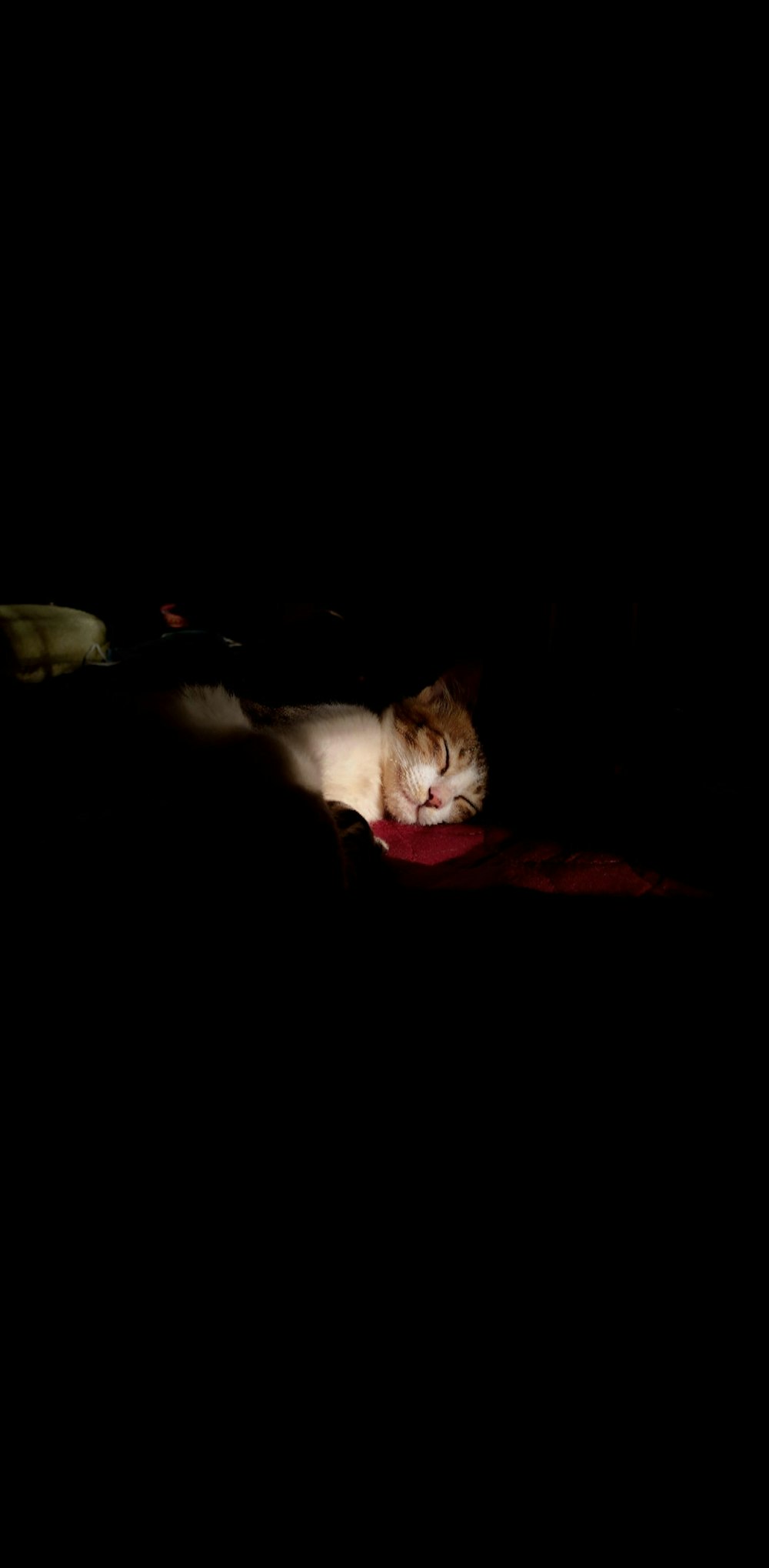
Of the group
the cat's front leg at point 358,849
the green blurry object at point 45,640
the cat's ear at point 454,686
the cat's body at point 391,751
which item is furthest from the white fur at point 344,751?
the green blurry object at point 45,640

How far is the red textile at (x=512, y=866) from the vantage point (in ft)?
4.69

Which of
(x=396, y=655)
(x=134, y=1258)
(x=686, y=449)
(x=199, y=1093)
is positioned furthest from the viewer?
(x=396, y=655)

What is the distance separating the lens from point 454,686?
2.11 metres

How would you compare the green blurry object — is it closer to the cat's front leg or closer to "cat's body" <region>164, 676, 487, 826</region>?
"cat's body" <region>164, 676, 487, 826</region>

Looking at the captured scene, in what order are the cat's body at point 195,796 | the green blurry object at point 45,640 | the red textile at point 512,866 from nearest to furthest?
the cat's body at point 195,796 → the red textile at point 512,866 → the green blurry object at point 45,640

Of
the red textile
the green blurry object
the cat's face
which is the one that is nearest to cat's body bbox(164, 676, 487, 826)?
the cat's face

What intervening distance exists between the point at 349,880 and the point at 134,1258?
69 cm

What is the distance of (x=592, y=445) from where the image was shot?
179cm

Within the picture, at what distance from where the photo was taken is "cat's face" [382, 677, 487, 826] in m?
1.90

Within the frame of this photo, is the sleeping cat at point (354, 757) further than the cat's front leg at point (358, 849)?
No

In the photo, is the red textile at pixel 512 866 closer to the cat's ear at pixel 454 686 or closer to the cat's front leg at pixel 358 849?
the cat's front leg at pixel 358 849

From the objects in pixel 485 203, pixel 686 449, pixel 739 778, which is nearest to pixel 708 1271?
pixel 739 778

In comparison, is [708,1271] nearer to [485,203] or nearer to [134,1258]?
[134,1258]

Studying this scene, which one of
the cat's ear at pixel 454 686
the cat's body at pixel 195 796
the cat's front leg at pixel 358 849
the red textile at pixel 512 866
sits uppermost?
the cat's ear at pixel 454 686
